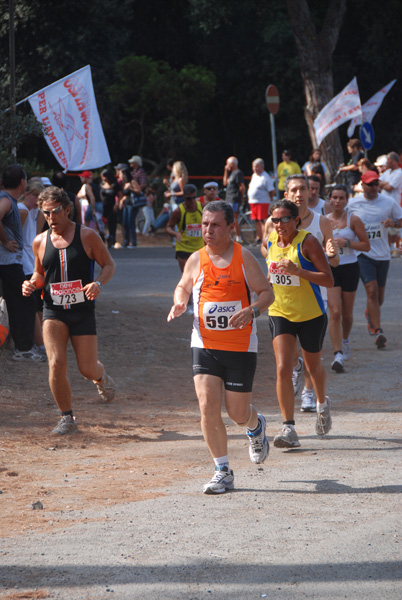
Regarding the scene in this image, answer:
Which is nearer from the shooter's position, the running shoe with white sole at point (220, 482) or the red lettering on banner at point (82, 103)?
the running shoe with white sole at point (220, 482)

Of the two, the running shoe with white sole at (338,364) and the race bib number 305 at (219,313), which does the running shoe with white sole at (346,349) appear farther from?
the race bib number 305 at (219,313)

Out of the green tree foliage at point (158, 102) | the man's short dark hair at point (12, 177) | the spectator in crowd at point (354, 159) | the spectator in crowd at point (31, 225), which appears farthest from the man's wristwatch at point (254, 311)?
the green tree foliage at point (158, 102)

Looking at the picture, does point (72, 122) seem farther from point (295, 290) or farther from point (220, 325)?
point (220, 325)

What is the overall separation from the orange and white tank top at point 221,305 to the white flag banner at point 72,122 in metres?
6.85

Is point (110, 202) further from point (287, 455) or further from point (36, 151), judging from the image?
point (287, 455)

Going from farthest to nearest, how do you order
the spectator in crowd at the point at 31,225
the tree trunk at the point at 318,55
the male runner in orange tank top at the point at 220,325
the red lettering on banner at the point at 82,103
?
the tree trunk at the point at 318,55 < the red lettering on banner at the point at 82,103 < the spectator in crowd at the point at 31,225 < the male runner in orange tank top at the point at 220,325

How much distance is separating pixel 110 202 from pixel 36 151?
9.52 meters

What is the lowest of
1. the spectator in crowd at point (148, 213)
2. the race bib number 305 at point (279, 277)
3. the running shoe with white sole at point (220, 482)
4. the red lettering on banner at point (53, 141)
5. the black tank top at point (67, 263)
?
the running shoe with white sole at point (220, 482)

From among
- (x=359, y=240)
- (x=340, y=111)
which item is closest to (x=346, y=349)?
(x=359, y=240)

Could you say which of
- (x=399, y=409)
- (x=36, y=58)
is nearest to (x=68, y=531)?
(x=399, y=409)

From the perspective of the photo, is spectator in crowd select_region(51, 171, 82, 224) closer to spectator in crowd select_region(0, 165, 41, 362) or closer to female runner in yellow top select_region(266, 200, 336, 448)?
spectator in crowd select_region(0, 165, 41, 362)

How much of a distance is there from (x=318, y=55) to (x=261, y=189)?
20.1 feet

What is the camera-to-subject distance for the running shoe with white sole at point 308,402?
8.54 m

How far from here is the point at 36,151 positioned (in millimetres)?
30562
